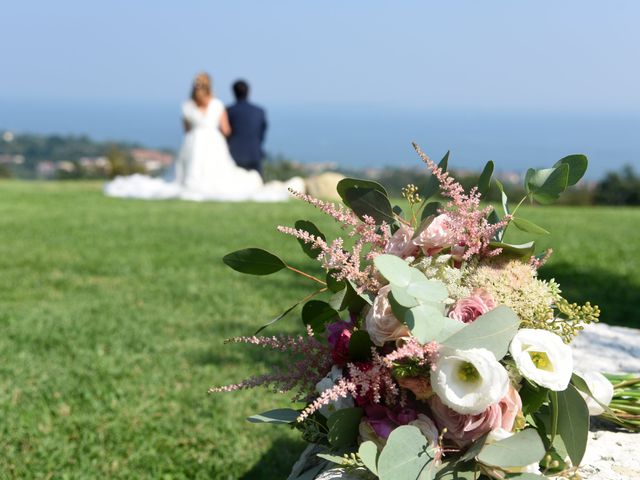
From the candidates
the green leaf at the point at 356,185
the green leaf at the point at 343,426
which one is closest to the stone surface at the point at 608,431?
the green leaf at the point at 343,426

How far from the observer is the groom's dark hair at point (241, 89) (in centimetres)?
1680

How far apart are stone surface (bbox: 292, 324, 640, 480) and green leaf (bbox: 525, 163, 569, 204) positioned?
679mm

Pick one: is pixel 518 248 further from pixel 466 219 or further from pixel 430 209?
pixel 430 209

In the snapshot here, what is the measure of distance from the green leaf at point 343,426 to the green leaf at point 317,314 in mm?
297

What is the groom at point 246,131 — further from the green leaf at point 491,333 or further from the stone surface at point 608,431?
the green leaf at point 491,333

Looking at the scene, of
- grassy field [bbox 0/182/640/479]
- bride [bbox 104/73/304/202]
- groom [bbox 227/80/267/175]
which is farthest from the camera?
groom [bbox 227/80/267/175]

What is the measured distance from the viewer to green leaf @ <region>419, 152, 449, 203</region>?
183 centimetres

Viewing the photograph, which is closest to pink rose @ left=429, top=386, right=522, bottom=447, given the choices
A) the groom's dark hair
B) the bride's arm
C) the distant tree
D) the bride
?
the bride

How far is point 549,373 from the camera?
1.52m

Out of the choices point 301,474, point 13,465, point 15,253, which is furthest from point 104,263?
point 301,474

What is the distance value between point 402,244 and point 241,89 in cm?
1563

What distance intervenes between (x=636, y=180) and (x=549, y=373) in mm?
23735

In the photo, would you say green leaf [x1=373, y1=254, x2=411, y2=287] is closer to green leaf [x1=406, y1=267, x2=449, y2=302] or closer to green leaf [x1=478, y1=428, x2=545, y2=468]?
green leaf [x1=406, y1=267, x2=449, y2=302]

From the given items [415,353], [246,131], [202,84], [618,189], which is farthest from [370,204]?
[618,189]
